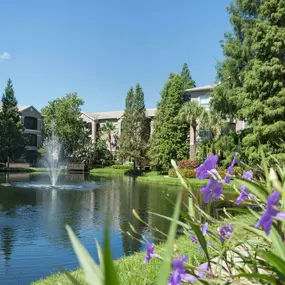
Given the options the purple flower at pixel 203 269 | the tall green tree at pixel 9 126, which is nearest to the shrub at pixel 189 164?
the tall green tree at pixel 9 126

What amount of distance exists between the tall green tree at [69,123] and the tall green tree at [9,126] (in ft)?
20.2

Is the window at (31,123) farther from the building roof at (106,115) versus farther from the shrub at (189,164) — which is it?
the shrub at (189,164)

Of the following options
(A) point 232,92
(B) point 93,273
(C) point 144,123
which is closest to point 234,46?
(A) point 232,92

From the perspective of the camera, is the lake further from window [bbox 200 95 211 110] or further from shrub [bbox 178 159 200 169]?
window [bbox 200 95 211 110]

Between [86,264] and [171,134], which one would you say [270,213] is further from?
[171,134]

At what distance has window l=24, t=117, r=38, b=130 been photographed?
53881mm

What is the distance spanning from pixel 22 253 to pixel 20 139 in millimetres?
39797

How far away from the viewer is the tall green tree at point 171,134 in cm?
3622

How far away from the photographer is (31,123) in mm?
54594

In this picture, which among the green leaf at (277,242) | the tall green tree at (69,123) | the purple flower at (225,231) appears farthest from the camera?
the tall green tree at (69,123)

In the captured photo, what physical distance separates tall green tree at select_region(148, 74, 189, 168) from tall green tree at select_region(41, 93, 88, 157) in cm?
1428

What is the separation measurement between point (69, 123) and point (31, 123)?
314 inches

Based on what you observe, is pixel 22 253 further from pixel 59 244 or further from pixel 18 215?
pixel 18 215

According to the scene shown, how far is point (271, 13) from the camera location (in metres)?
17.3
